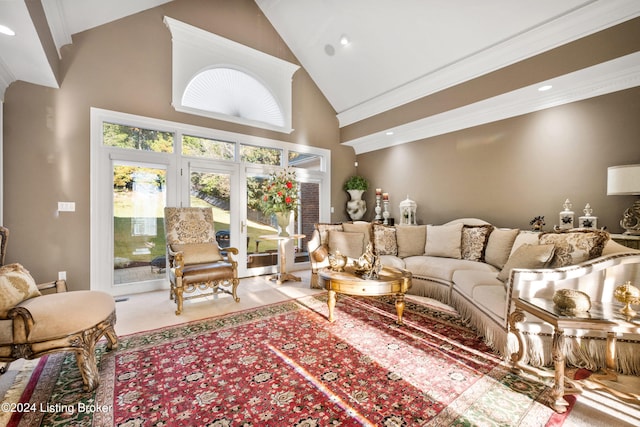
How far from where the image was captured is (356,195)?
6.20 m

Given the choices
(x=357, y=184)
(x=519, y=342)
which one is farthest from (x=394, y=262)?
(x=357, y=184)

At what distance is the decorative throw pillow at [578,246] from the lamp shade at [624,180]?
0.70 meters

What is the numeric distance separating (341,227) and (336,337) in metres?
2.35

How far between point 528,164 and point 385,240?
7.40 feet

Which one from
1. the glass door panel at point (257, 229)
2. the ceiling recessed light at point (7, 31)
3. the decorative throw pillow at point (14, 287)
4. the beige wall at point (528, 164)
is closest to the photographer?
the decorative throw pillow at point (14, 287)

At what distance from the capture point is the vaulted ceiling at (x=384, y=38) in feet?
9.37

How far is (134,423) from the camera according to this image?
5.04 feet

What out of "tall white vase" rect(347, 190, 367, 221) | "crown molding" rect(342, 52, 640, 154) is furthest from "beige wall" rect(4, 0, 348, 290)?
"crown molding" rect(342, 52, 640, 154)

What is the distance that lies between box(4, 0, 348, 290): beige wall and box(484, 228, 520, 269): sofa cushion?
15.4 feet

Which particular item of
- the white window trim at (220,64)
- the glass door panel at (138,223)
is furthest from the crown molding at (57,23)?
the glass door panel at (138,223)

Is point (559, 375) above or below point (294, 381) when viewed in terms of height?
above

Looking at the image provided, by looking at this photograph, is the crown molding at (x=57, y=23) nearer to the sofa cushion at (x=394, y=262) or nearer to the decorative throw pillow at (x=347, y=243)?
the decorative throw pillow at (x=347, y=243)

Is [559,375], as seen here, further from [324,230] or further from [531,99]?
[531,99]

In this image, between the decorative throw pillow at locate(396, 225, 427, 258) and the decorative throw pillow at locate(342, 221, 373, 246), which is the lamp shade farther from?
the decorative throw pillow at locate(342, 221, 373, 246)
